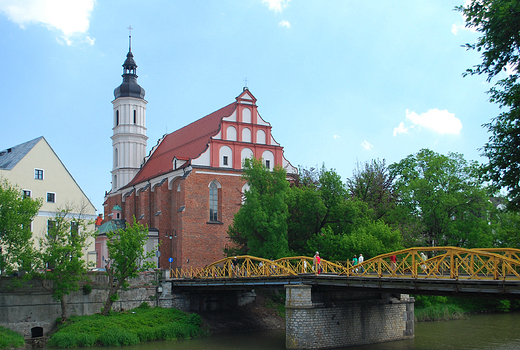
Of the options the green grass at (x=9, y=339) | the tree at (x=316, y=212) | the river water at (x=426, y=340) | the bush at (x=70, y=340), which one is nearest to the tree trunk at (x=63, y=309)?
the bush at (x=70, y=340)

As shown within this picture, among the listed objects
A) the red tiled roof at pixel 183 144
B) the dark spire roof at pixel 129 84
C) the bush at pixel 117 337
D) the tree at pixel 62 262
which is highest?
the dark spire roof at pixel 129 84

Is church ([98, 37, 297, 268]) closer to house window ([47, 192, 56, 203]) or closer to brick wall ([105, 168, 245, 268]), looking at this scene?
brick wall ([105, 168, 245, 268])

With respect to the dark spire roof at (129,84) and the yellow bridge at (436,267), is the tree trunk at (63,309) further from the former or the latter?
the dark spire roof at (129,84)

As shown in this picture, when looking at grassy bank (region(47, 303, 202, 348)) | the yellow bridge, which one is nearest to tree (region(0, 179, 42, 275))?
grassy bank (region(47, 303, 202, 348))

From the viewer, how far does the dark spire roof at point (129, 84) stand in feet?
198

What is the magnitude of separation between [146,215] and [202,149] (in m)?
9.09

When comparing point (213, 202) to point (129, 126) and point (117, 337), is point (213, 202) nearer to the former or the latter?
point (129, 126)

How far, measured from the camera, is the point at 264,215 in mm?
37031

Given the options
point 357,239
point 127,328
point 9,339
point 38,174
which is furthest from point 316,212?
A: point 9,339

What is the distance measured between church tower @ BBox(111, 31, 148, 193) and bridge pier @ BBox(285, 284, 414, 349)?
37.6m

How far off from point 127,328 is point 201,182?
60.2 ft

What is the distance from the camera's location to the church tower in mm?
60438

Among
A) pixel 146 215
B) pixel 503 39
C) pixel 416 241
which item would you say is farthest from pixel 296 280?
pixel 146 215

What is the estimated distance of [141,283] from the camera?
35.7m
